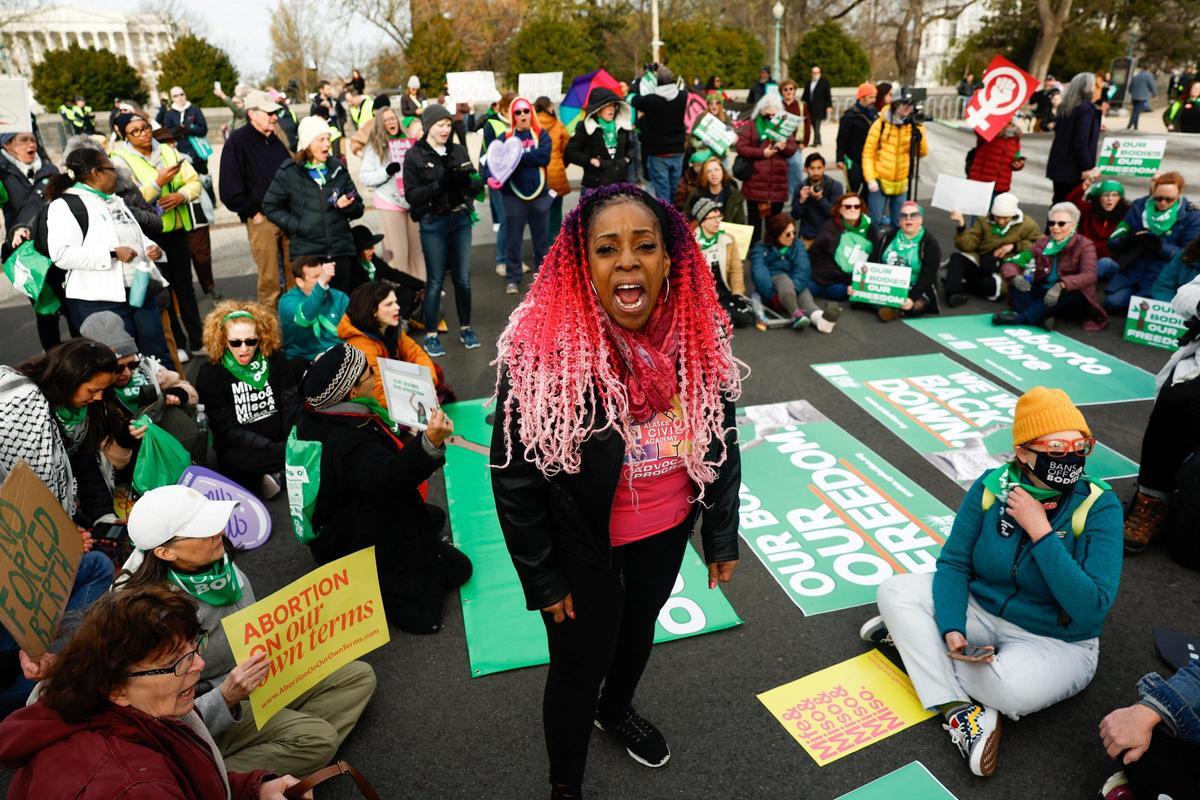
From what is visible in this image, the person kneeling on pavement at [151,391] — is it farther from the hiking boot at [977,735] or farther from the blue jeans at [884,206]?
the blue jeans at [884,206]

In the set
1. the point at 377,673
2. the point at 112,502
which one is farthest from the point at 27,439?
the point at 377,673

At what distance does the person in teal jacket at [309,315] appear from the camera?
18.1ft

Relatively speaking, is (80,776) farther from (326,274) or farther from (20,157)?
(20,157)

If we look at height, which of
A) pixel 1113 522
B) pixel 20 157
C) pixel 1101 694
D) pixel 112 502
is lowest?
pixel 1101 694

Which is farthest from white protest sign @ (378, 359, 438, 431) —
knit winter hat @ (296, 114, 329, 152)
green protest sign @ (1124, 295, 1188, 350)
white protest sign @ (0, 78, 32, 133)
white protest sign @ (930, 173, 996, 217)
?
white protest sign @ (930, 173, 996, 217)

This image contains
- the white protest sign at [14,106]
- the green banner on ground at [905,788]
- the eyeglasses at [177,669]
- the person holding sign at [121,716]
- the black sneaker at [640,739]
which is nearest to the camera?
the person holding sign at [121,716]

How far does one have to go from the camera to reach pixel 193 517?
8.38 ft

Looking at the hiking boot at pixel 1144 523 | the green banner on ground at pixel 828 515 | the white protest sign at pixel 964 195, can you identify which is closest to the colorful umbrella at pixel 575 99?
the white protest sign at pixel 964 195

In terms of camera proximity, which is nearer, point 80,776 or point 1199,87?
point 80,776

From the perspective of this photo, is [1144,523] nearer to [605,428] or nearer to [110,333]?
[605,428]

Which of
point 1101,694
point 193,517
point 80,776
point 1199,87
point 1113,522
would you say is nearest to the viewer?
point 80,776

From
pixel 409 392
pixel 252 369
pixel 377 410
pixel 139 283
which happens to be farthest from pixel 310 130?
pixel 409 392

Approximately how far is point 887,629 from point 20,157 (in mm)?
7630

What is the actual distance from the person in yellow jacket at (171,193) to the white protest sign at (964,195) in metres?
7.17
